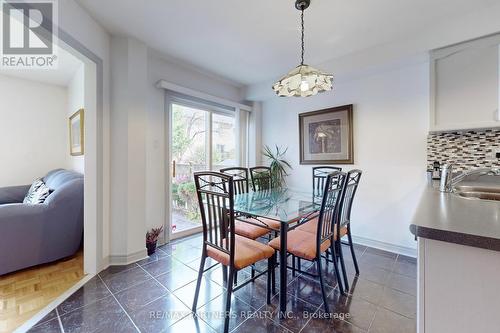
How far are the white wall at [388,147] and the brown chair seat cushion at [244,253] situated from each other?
1895 mm

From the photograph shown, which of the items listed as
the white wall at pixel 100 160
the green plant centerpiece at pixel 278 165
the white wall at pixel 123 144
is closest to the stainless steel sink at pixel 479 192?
the green plant centerpiece at pixel 278 165

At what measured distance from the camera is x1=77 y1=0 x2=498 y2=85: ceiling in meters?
1.89

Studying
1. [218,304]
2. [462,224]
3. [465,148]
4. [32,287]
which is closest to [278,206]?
[218,304]

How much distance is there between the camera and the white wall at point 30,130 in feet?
11.7

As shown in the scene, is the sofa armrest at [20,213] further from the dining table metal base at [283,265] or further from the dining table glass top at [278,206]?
the dining table metal base at [283,265]

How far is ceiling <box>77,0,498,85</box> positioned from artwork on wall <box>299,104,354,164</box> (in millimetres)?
773

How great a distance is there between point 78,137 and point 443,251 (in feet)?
14.1

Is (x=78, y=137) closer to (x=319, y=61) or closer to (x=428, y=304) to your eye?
(x=319, y=61)

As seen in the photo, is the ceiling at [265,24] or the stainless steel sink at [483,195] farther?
the ceiling at [265,24]

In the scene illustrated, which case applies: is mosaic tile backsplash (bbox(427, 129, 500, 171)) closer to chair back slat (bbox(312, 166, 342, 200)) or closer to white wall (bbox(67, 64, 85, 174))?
chair back slat (bbox(312, 166, 342, 200))

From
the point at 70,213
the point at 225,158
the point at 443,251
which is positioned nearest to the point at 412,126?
the point at 443,251

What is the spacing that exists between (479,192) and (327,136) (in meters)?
1.80

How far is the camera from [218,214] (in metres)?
1.65

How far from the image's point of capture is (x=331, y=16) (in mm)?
2025
